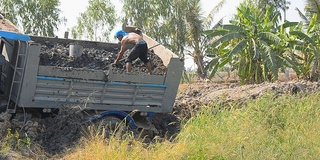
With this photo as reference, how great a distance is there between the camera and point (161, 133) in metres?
10.6

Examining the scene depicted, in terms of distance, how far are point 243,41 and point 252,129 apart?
10.1 meters

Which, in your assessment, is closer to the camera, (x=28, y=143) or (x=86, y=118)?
(x=28, y=143)

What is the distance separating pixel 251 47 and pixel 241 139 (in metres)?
11.2

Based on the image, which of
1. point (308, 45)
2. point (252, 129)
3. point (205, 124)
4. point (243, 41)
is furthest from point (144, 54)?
point (308, 45)

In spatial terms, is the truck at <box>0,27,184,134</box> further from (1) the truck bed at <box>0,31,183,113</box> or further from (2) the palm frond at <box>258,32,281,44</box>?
→ (2) the palm frond at <box>258,32,281,44</box>

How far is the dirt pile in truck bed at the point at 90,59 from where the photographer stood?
31.6 ft

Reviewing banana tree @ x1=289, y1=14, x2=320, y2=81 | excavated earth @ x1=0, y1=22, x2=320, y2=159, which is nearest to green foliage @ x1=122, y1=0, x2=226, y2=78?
banana tree @ x1=289, y1=14, x2=320, y2=81

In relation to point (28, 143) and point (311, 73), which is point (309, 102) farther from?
point (311, 73)

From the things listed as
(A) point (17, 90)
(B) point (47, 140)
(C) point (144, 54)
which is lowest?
(B) point (47, 140)

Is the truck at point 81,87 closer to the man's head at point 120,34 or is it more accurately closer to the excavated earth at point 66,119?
the excavated earth at point 66,119

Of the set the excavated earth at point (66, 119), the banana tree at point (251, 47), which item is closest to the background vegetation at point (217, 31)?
the banana tree at point (251, 47)

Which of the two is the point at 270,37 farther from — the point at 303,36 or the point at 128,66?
the point at 128,66

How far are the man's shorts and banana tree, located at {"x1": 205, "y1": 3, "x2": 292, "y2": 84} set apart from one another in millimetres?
7765

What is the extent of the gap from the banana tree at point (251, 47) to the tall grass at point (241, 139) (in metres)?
7.79
